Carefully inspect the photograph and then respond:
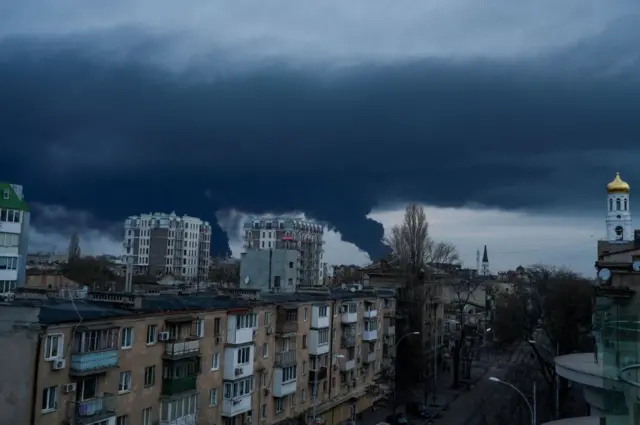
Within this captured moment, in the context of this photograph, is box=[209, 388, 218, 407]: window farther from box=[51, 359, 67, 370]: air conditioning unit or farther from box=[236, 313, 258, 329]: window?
box=[51, 359, 67, 370]: air conditioning unit

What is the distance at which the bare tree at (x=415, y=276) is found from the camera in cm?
6300

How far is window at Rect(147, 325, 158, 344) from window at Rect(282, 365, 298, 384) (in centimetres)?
1251

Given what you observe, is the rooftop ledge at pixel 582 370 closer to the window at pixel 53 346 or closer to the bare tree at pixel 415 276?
the window at pixel 53 346

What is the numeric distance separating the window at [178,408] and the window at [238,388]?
2.67 meters

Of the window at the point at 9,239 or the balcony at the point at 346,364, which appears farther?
the window at the point at 9,239

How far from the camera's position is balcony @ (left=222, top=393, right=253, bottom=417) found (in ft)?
114

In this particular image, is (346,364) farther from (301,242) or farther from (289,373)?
(301,242)

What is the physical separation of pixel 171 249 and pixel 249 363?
147951 millimetres

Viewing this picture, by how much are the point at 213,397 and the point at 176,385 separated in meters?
4.26

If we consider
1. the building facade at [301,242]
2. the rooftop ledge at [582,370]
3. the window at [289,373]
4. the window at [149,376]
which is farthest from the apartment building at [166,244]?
the rooftop ledge at [582,370]

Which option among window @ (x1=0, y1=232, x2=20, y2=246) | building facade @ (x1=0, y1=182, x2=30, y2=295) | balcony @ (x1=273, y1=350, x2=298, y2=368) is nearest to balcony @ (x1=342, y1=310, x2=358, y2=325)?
balcony @ (x1=273, y1=350, x2=298, y2=368)

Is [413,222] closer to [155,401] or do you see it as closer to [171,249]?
[155,401]

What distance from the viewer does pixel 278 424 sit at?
4025 cm

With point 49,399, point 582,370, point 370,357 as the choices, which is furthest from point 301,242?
point 582,370
